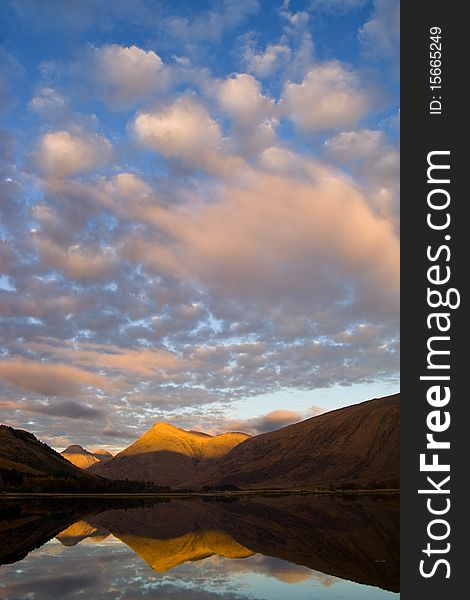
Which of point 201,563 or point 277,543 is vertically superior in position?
point 201,563

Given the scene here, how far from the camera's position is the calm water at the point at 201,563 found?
34.0 metres

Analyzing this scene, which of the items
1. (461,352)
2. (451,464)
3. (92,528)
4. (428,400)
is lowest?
(92,528)

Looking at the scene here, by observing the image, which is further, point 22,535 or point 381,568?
point 22,535

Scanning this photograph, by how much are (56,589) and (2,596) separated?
3754mm

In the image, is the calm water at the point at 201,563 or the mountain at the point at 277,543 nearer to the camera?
the calm water at the point at 201,563

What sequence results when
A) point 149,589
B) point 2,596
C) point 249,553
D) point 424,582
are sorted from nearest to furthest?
point 424,582, point 2,596, point 149,589, point 249,553

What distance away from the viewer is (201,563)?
44.7 m

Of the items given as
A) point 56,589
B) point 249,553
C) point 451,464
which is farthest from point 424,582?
point 249,553

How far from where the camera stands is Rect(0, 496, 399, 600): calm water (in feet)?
111

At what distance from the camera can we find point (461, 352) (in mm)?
27219

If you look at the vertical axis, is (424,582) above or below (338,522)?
above

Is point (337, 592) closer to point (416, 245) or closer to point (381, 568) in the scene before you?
point (381, 568)

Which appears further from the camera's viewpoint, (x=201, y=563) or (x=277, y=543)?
(x=277, y=543)

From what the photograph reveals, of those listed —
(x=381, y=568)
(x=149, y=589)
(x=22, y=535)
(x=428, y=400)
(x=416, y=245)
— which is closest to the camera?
(x=428, y=400)
